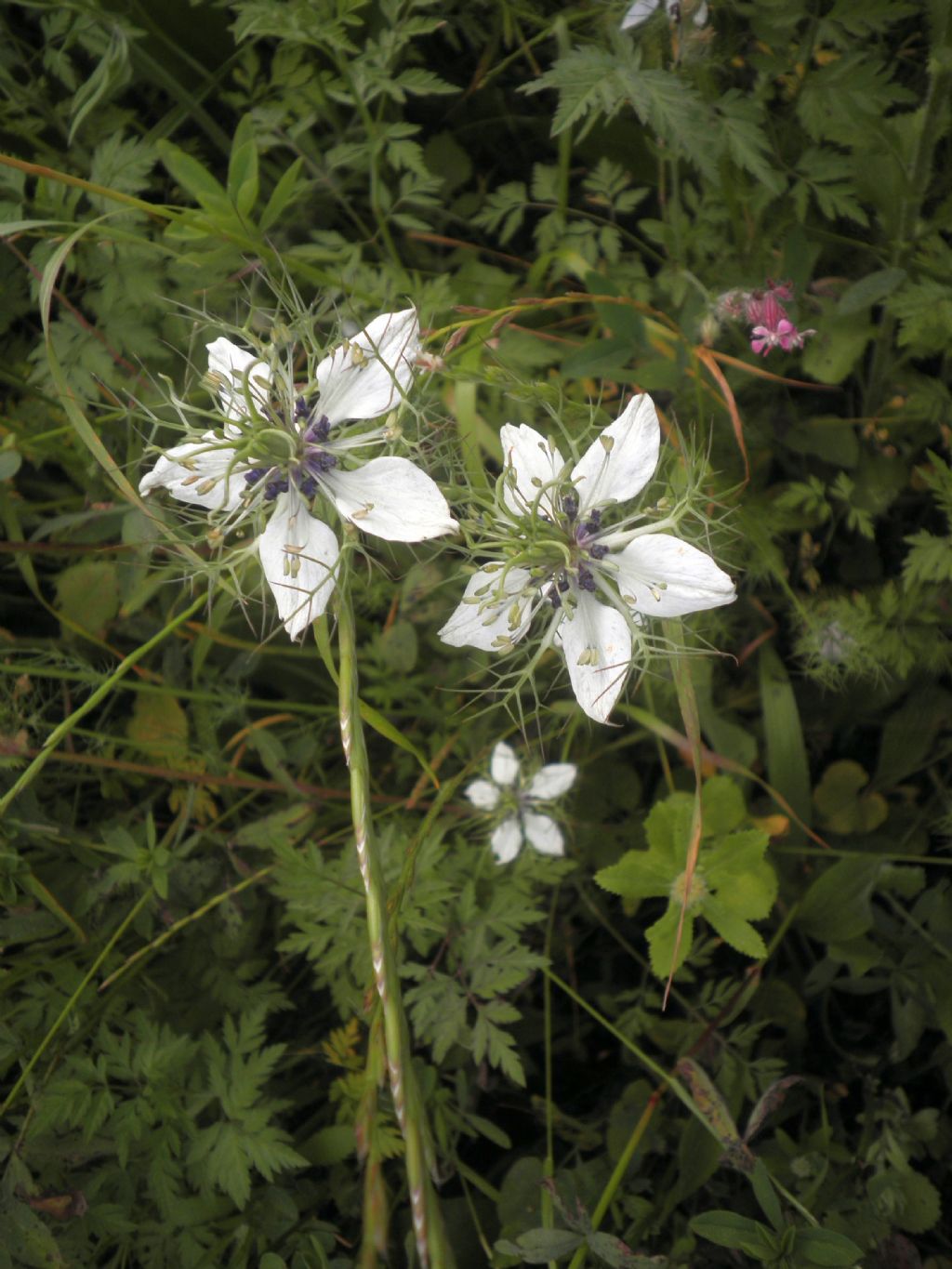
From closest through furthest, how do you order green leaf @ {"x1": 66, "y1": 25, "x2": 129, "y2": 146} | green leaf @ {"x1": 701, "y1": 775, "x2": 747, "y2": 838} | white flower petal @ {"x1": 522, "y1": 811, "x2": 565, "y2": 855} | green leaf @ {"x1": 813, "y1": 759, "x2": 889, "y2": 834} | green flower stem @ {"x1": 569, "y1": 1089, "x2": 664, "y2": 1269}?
green flower stem @ {"x1": 569, "y1": 1089, "x2": 664, "y2": 1269}
green leaf @ {"x1": 66, "y1": 25, "x2": 129, "y2": 146}
green leaf @ {"x1": 701, "y1": 775, "x2": 747, "y2": 838}
white flower petal @ {"x1": 522, "y1": 811, "x2": 565, "y2": 855}
green leaf @ {"x1": 813, "y1": 759, "x2": 889, "y2": 834}

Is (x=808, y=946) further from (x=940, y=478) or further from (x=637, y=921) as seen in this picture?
(x=940, y=478)

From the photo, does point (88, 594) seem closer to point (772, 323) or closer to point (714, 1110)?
point (772, 323)

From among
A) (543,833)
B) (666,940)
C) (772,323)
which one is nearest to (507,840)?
(543,833)

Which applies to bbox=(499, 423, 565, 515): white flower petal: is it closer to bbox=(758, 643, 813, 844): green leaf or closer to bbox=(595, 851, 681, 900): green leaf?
bbox=(595, 851, 681, 900): green leaf

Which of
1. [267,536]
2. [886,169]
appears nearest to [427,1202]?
[267,536]

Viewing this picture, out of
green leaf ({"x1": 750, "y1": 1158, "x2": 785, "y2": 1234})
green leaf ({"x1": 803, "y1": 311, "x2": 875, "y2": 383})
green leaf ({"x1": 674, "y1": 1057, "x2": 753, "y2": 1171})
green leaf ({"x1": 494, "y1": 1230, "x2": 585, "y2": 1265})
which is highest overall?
green leaf ({"x1": 803, "y1": 311, "x2": 875, "y2": 383})

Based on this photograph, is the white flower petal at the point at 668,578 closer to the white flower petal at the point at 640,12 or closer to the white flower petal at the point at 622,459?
the white flower petal at the point at 622,459

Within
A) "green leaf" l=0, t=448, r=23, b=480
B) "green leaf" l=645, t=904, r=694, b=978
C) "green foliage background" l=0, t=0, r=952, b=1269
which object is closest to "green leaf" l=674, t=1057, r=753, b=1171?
"green foliage background" l=0, t=0, r=952, b=1269

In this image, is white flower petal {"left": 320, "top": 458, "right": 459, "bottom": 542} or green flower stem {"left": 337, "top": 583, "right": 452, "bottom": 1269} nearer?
green flower stem {"left": 337, "top": 583, "right": 452, "bottom": 1269}
